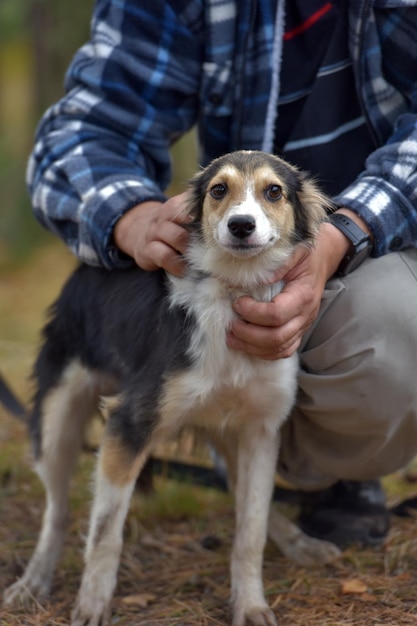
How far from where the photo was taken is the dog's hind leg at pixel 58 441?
114 inches

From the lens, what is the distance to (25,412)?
10.8 feet

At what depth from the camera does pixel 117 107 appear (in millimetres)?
2877

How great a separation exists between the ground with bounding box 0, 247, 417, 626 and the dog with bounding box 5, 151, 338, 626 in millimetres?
112

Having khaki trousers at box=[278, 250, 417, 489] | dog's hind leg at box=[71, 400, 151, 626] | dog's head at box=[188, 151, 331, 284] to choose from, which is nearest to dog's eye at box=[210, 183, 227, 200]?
dog's head at box=[188, 151, 331, 284]

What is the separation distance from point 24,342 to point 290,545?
2.96 metres

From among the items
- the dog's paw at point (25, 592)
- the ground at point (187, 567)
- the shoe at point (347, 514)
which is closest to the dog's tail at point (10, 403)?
the ground at point (187, 567)

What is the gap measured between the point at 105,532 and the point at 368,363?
2.88ft

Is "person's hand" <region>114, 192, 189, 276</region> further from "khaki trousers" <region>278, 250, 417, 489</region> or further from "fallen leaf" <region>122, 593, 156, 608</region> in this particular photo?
"fallen leaf" <region>122, 593, 156, 608</region>


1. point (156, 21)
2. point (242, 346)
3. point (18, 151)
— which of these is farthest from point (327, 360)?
point (18, 151)

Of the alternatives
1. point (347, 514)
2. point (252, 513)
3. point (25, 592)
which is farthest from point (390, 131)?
point (25, 592)

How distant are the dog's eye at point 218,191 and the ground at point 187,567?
1195 millimetres

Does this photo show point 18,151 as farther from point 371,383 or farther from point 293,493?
point 371,383

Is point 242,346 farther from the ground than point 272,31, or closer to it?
closer to it

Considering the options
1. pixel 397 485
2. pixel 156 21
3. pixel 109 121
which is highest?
pixel 156 21
